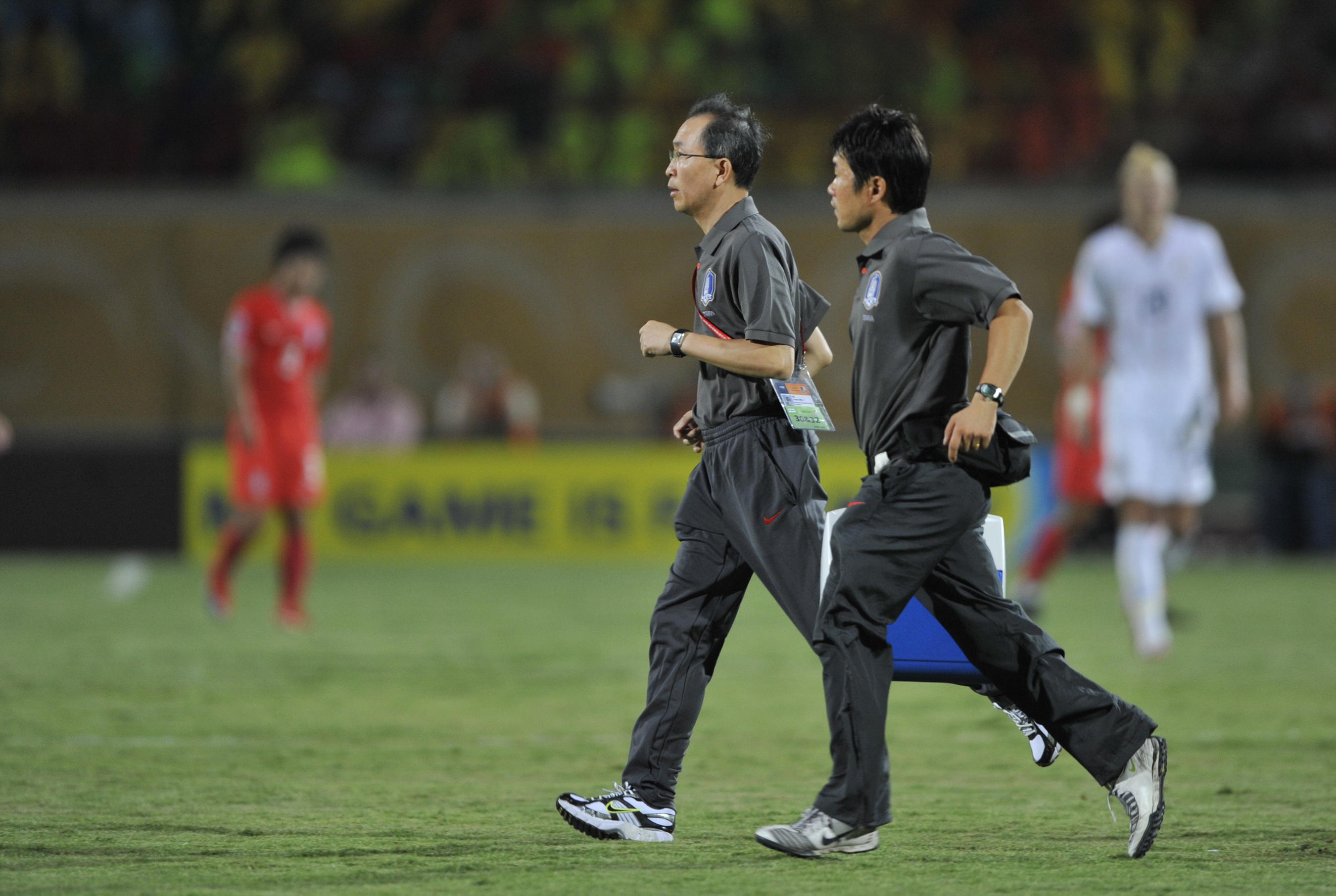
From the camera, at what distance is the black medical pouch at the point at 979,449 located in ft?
13.7

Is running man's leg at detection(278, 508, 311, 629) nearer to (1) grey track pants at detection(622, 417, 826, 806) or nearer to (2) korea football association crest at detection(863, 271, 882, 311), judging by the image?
(1) grey track pants at detection(622, 417, 826, 806)

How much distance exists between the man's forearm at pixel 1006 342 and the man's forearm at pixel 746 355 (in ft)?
1.81

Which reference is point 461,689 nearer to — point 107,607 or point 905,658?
point 905,658

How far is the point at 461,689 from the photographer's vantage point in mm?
7801

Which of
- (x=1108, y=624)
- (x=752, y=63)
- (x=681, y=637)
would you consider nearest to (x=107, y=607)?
(x=1108, y=624)

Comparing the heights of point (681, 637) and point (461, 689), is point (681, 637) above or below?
above

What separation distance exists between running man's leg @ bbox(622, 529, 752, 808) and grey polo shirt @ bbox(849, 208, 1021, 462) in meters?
0.57

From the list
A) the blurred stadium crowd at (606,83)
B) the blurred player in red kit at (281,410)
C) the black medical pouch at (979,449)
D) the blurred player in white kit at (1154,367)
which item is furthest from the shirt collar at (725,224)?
the blurred stadium crowd at (606,83)

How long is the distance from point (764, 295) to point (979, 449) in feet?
2.31

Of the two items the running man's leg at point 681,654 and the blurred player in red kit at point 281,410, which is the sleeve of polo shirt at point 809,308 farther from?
the blurred player in red kit at point 281,410

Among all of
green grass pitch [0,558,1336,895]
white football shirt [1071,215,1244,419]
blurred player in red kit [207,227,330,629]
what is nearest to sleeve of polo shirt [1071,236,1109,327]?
white football shirt [1071,215,1244,419]

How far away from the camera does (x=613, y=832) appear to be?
446cm

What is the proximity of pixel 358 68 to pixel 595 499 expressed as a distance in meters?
6.43

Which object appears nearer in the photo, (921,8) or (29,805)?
(29,805)
